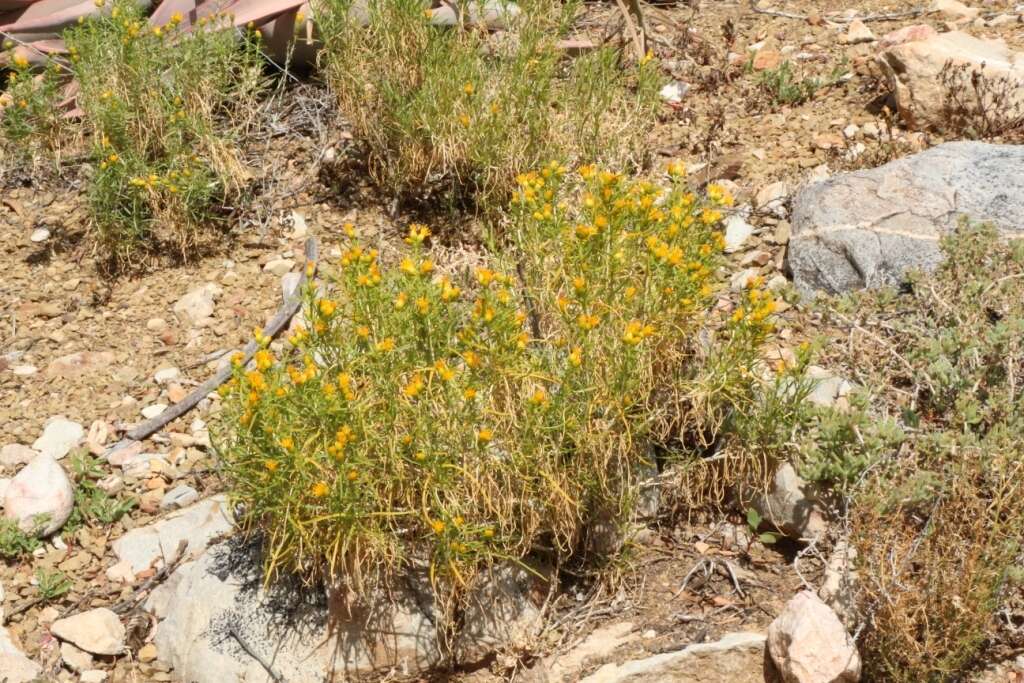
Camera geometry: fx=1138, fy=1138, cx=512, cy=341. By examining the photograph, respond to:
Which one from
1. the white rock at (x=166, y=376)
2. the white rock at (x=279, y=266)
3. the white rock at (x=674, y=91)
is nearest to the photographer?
the white rock at (x=166, y=376)

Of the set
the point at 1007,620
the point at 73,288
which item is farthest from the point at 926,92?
the point at 73,288

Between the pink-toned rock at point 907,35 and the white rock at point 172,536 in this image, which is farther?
the pink-toned rock at point 907,35

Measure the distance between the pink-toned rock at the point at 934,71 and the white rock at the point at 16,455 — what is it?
369 cm

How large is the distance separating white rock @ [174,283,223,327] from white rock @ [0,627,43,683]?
1.40m

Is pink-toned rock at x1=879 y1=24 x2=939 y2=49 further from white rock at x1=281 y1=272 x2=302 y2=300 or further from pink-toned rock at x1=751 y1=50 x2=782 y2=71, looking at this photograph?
white rock at x1=281 y1=272 x2=302 y2=300

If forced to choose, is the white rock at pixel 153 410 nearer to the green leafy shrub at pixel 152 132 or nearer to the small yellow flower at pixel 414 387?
the green leafy shrub at pixel 152 132

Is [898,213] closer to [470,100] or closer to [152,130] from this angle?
[470,100]

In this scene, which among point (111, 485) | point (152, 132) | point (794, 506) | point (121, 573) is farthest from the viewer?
point (152, 132)

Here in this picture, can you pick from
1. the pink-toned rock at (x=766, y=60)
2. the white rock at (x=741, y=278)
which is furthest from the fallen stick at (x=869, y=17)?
the white rock at (x=741, y=278)

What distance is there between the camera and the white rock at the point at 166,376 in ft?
13.5

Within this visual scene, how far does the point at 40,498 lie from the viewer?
3631 mm

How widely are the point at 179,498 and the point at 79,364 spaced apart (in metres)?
0.80

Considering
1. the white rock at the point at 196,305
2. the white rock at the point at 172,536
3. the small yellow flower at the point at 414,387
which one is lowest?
the white rock at the point at 172,536

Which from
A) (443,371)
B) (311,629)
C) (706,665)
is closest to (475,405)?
(443,371)
